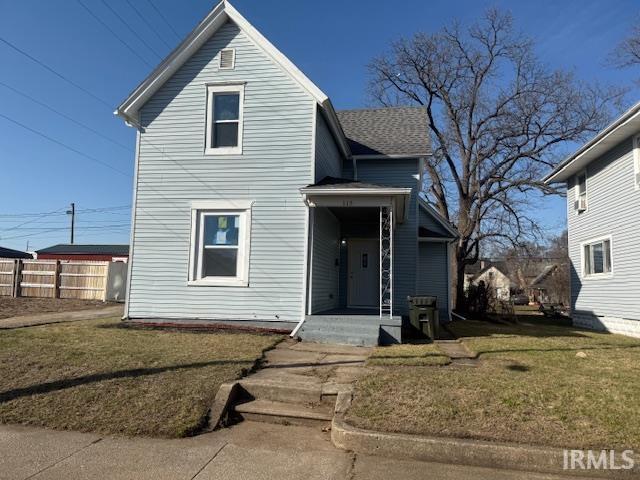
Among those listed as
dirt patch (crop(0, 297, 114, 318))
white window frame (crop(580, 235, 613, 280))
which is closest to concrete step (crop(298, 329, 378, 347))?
white window frame (crop(580, 235, 613, 280))

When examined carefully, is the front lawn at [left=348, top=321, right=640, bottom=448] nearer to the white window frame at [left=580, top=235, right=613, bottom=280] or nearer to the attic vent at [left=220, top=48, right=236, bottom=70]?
the white window frame at [left=580, top=235, right=613, bottom=280]

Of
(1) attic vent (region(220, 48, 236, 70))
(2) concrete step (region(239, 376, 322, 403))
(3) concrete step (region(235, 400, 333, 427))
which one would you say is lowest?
(3) concrete step (region(235, 400, 333, 427))

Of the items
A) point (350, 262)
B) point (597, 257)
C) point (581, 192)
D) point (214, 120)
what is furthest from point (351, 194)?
point (581, 192)

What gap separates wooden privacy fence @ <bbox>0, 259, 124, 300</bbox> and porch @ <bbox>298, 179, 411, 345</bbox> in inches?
494

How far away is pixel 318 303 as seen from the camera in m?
11.7

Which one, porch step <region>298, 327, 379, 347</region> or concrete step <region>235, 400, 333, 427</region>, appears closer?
concrete step <region>235, 400, 333, 427</region>

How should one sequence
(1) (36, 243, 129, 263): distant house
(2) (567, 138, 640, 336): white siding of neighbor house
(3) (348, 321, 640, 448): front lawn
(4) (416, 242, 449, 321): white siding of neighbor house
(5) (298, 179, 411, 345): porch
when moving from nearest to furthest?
(3) (348, 321, 640, 448): front lawn → (5) (298, 179, 411, 345): porch → (2) (567, 138, 640, 336): white siding of neighbor house → (4) (416, 242, 449, 321): white siding of neighbor house → (1) (36, 243, 129, 263): distant house

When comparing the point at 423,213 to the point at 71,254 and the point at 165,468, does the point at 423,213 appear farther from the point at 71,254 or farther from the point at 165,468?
the point at 71,254

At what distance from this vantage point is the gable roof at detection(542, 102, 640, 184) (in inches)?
481

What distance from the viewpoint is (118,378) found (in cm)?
649

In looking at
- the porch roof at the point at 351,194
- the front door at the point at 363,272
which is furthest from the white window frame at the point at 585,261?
the porch roof at the point at 351,194

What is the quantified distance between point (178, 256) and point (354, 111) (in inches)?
392

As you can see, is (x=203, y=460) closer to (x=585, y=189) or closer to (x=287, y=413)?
(x=287, y=413)

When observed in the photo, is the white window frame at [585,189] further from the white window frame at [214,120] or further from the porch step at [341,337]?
the white window frame at [214,120]
